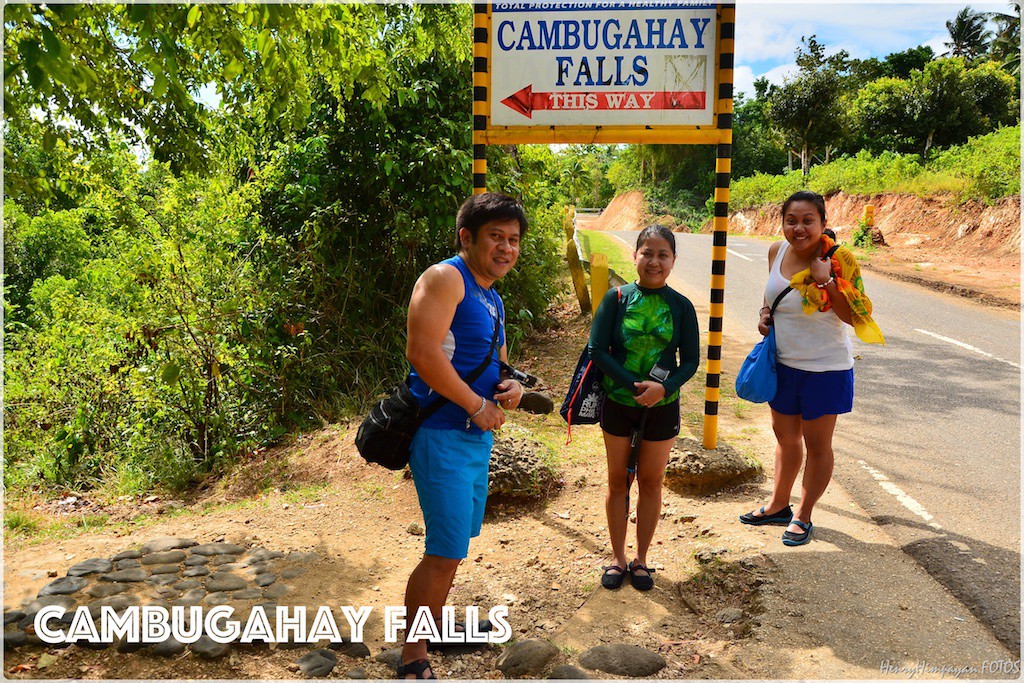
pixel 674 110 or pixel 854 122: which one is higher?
pixel 854 122

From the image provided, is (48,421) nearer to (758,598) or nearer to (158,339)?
(158,339)

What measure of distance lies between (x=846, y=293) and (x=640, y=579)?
1793 millimetres

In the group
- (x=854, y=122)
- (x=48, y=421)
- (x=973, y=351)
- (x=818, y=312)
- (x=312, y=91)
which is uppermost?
(x=854, y=122)

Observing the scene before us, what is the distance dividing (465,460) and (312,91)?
19.0 feet

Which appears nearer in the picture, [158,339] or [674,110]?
[674,110]

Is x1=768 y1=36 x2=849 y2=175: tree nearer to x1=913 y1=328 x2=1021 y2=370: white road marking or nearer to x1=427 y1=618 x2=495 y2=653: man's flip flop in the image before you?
x1=913 y1=328 x2=1021 y2=370: white road marking

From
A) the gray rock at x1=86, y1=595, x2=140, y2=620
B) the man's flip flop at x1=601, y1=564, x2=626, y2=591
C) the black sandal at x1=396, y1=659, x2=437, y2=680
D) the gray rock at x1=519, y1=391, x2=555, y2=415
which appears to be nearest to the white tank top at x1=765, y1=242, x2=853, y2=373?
the man's flip flop at x1=601, y1=564, x2=626, y2=591

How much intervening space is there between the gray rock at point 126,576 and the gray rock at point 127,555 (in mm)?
183

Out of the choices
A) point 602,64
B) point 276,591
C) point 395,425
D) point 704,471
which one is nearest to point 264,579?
point 276,591

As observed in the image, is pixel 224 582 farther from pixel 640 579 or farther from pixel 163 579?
pixel 640 579

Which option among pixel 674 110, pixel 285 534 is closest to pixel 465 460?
pixel 285 534

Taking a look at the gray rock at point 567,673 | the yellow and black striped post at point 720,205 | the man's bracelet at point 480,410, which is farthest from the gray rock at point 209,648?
the yellow and black striped post at point 720,205

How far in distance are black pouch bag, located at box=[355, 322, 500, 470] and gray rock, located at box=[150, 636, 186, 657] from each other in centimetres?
131

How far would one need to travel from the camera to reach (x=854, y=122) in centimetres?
3325
